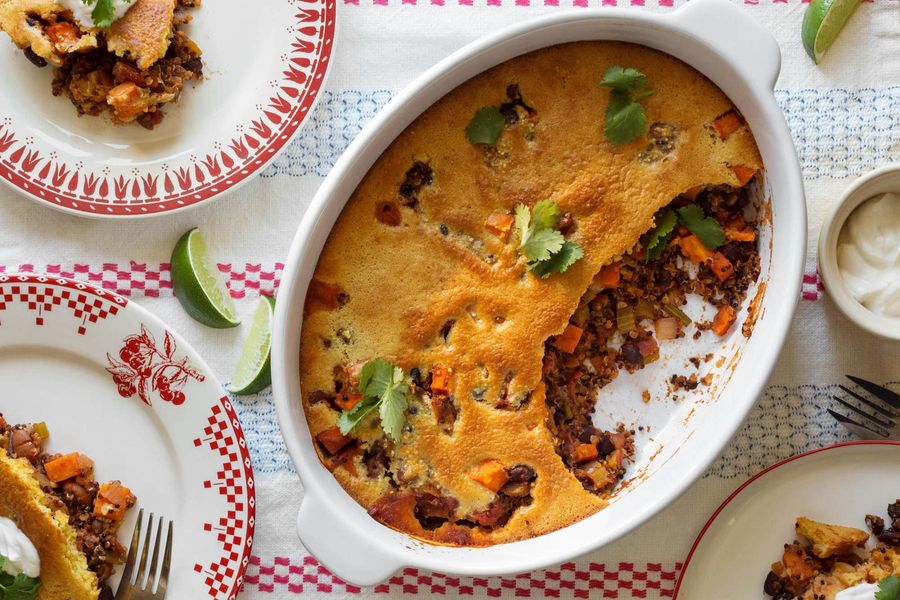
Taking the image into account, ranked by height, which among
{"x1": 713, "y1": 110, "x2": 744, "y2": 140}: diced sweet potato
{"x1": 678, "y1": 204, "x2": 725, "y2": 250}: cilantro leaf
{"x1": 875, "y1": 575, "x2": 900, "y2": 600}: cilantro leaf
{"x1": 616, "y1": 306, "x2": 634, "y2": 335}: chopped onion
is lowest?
{"x1": 875, "y1": 575, "x2": 900, "y2": 600}: cilantro leaf

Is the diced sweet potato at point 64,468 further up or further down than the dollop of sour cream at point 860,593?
further up

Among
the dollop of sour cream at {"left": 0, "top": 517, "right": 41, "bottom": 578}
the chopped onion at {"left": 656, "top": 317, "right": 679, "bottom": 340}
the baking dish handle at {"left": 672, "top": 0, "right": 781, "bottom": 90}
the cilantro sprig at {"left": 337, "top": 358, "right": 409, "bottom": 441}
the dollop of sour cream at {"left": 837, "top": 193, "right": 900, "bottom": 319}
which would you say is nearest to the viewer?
the baking dish handle at {"left": 672, "top": 0, "right": 781, "bottom": 90}

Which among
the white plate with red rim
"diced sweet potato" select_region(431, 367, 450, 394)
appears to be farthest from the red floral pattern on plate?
the white plate with red rim

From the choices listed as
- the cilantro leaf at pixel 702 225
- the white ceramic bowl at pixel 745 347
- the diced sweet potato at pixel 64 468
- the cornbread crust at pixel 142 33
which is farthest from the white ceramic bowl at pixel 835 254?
the diced sweet potato at pixel 64 468

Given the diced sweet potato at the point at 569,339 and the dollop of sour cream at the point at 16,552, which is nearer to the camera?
the dollop of sour cream at the point at 16,552

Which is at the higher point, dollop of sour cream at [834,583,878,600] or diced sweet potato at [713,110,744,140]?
diced sweet potato at [713,110,744,140]

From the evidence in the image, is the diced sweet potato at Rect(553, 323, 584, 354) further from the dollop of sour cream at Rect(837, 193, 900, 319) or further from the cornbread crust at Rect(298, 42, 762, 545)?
the dollop of sour cream at Rect(837, 193, 900, 319)

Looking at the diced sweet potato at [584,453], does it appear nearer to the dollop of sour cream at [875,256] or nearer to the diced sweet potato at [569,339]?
the diced sweet potato at [569,339]
